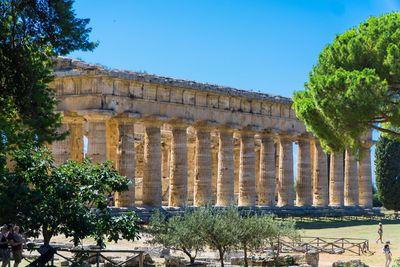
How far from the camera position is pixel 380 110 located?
85.3 feet

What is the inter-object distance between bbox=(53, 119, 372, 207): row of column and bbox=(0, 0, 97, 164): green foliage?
1336 centimetres

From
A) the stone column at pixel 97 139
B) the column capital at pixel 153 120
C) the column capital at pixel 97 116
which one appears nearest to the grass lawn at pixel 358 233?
the column capital at pixel 153 120

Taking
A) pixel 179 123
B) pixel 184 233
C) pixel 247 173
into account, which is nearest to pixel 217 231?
pixel 184 233

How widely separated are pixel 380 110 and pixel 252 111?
2064 cm

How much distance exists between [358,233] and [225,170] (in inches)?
369

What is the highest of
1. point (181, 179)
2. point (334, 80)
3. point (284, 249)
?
point (334, 80)

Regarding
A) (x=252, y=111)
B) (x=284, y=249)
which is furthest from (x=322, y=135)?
(x=252, y=111)

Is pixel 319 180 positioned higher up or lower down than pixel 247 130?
lower down

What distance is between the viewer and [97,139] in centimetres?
3684

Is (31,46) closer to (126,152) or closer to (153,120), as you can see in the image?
(126,152)

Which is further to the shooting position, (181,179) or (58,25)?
(181,179)

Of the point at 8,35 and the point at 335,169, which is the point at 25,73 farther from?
the point at 335,169

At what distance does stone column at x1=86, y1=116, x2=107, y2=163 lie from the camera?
3675 centimetres

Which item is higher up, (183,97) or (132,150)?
(183,97)
